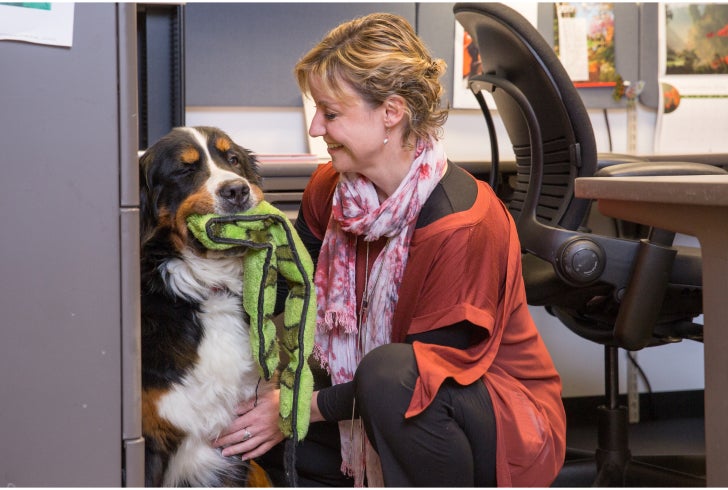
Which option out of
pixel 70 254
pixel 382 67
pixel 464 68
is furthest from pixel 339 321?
pixel 464 68

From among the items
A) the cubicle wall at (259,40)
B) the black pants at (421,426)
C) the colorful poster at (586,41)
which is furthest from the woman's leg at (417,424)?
the colorful poster at (586,41)

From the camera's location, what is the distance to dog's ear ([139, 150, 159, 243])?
4.75 feet

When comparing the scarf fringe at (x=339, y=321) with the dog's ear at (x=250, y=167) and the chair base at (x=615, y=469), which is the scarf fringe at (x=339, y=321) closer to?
the dog's ear at (x=250, y=167)

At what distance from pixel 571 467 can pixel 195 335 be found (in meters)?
1.14

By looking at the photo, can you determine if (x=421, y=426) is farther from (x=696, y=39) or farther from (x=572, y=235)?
(x=696, y=39)

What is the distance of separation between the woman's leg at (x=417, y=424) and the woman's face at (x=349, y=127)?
352 millimetres

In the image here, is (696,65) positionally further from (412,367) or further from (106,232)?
(106,232)

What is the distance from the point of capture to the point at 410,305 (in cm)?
146

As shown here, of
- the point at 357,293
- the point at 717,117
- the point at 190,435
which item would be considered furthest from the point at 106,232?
the point at 717,117

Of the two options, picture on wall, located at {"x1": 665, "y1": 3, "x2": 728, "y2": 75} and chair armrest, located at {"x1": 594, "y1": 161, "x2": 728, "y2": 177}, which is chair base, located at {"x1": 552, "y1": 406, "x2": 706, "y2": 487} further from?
picture on wall, located at {"x1": 665, "y1": 3, "x2": 728, "y2": 75}

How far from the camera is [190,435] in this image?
4.61ft

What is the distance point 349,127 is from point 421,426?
1.77 feet

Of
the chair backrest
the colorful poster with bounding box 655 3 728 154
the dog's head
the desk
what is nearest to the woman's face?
the dog's head

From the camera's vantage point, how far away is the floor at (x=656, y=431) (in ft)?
7.24
